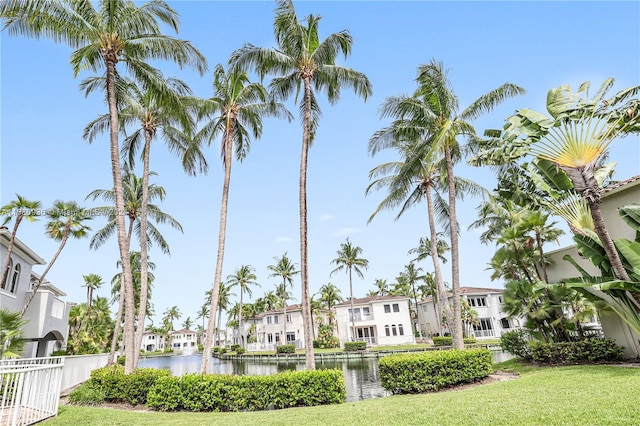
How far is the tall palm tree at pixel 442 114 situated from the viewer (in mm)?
15742

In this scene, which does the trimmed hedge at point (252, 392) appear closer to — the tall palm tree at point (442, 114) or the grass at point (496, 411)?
the grass at point (496, 411)

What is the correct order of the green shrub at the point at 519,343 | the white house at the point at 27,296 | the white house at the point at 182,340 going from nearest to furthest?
the green shrub at the point at 519,343, the white house at the point at 27,296, the white house at the point at 182,340

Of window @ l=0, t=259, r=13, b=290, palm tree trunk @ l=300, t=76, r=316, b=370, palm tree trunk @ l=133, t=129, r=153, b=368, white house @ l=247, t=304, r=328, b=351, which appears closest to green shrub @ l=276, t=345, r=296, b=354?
white house @ l=247, t=304, r=328, b=351

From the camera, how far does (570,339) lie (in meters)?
15.0

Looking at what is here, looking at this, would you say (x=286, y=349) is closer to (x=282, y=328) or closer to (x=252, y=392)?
(x=282, y=328)

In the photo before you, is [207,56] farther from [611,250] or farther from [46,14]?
[611,250]

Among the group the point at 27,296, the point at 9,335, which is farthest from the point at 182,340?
the point at 9,335

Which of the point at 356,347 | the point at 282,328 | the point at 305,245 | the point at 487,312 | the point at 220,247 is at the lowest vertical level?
the point at 356,347

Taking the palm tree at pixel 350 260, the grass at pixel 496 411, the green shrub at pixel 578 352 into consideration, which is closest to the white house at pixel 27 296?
the grass at pixel 496 411

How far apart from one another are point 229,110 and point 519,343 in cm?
1842

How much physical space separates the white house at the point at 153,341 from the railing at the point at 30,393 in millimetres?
111956

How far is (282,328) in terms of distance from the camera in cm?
5638

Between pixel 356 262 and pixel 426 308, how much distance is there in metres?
15.1

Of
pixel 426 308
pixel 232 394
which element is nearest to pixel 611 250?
pixel 232 394
